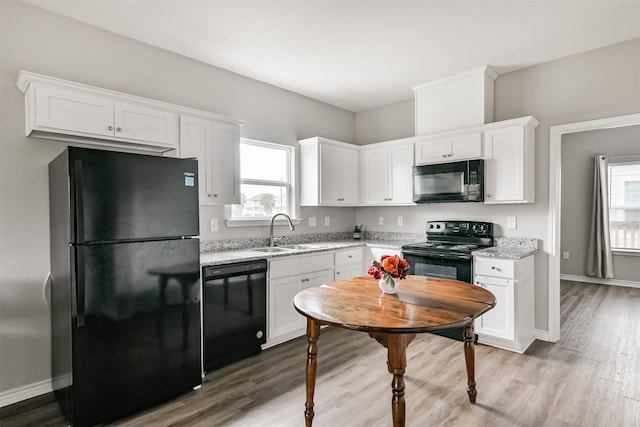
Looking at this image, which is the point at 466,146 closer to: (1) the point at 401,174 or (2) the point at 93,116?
(1) the point at 401,174

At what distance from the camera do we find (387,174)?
4453 mm

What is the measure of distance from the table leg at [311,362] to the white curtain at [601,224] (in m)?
5.97

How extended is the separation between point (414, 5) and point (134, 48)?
91.6 inches

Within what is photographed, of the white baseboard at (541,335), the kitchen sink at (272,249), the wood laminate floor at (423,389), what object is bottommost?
the wood laminate floor at (423,389)

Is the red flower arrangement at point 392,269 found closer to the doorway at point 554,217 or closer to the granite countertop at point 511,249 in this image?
the granite countertop at point 511,249

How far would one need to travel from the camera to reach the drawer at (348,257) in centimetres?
397

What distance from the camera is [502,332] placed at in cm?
322

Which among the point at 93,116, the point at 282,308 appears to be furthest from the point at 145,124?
the point at 282,308

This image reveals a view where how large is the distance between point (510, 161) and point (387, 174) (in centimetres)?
144

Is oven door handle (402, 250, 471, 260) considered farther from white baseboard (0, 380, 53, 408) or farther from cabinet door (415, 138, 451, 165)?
white baseboard (0, 380, 53, 408)

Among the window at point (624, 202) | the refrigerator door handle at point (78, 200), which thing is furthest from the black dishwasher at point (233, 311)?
the window at point (624, 202)

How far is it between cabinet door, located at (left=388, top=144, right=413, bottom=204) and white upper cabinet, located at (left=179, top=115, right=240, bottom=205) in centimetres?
197

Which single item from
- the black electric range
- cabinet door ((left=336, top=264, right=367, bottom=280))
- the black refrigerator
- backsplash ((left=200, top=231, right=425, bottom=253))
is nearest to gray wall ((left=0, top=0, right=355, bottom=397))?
the black refrigerator

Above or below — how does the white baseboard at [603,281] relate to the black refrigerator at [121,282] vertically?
below
